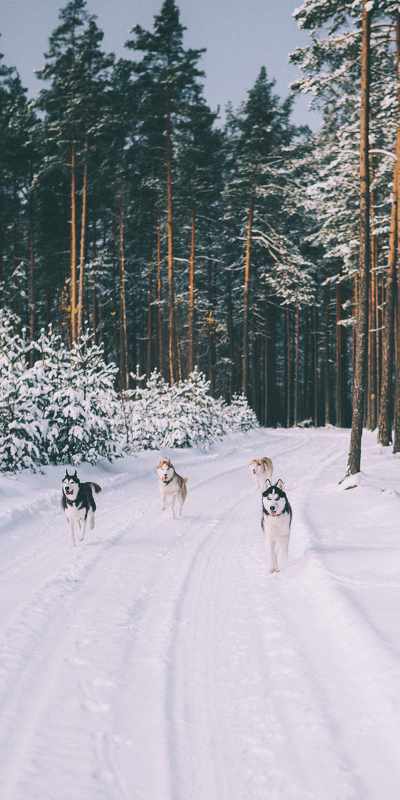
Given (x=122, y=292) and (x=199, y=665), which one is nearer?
(x=199, y=665)

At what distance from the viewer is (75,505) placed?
7.02 metres

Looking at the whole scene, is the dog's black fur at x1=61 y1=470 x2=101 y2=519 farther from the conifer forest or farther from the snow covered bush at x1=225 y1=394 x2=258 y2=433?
the snow covered bush at x1=225 y1=394 x2=258 y2=433

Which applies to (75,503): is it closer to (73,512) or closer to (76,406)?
(73,512)

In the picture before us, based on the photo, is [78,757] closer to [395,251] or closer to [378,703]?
[378,703]

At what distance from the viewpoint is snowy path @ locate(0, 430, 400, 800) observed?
259 centimetres

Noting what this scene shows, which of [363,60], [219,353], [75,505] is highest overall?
[363,60]

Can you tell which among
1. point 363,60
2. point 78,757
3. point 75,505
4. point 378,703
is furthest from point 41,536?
point 363,60

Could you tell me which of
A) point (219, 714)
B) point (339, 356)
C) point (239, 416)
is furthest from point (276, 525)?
point (339, 356)

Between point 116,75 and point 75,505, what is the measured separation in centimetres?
2728

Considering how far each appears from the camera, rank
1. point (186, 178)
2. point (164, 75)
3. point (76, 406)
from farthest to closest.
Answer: point (186, 178) → point (164, 75) → point (76, 406)

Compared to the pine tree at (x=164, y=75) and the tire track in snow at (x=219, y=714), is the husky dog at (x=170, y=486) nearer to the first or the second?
the tire track in snow at (x=219, y=714)

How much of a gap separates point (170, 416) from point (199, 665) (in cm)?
1496

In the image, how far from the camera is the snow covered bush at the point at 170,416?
17.2 m

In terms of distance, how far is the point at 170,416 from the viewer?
18.6 metres
